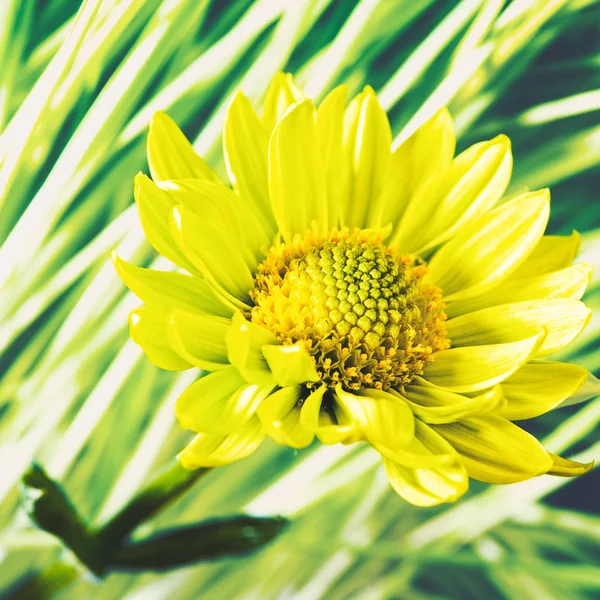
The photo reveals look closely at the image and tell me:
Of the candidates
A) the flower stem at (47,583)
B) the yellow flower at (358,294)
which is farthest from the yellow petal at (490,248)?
the flower stem at (47,583)

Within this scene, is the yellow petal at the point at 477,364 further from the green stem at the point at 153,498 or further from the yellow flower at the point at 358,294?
the green stem at the point at 153,498

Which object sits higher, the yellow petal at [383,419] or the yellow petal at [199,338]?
the yellow petal at [199,338]

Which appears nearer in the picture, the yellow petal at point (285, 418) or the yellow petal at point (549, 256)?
the yellow petal at point (285, 418)

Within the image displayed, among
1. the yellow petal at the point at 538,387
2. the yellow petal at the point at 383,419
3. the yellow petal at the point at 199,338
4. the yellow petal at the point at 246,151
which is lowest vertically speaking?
the yellow petal at the point at 538,387

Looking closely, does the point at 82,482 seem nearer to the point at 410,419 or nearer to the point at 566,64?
the point at 410,419

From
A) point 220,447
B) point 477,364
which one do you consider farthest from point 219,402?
point 477,364

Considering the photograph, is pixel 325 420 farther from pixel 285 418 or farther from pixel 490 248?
pixel 490 248

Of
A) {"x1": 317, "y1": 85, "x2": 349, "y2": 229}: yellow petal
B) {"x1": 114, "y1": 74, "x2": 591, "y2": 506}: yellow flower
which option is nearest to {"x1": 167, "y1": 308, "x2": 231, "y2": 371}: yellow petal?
{"x1": 114, "y1": 74, "x2": 591, "y2": 506}: yellow flower
